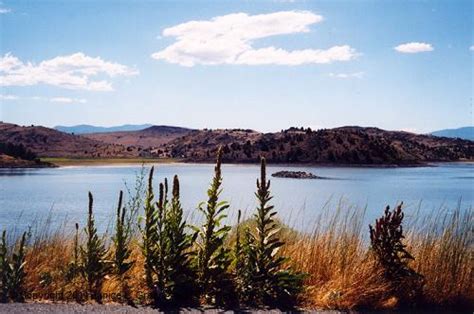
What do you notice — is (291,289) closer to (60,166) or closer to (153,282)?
(153,282)

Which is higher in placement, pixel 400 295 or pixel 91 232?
pixel 91 232

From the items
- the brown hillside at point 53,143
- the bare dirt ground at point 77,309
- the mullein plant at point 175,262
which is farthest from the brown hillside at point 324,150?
the bare dirt ground at point 77,309

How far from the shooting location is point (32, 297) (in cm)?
786

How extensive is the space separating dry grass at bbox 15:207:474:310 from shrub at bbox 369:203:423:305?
0.41ft

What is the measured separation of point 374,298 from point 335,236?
254cm

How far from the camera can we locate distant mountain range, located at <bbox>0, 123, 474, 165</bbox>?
112 m

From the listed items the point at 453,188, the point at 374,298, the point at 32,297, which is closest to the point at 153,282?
the point at 32,297

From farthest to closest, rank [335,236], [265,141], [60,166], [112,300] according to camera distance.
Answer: [265,141], [60,166], [335,236], [112,300]

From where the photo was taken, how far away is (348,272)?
8703mm

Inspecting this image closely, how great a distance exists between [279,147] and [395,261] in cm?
10736

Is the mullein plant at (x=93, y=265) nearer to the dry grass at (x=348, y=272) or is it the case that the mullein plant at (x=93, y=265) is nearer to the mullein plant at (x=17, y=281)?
the dry grass at (x=348, y=272)

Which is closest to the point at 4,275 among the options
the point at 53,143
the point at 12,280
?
the point at 12,280

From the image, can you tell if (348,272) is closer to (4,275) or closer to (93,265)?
(93,265)

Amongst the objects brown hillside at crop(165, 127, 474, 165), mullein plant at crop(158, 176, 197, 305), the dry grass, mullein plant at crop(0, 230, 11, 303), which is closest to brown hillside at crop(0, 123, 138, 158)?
brown hillside at crop(165, 127, 474, 165)
